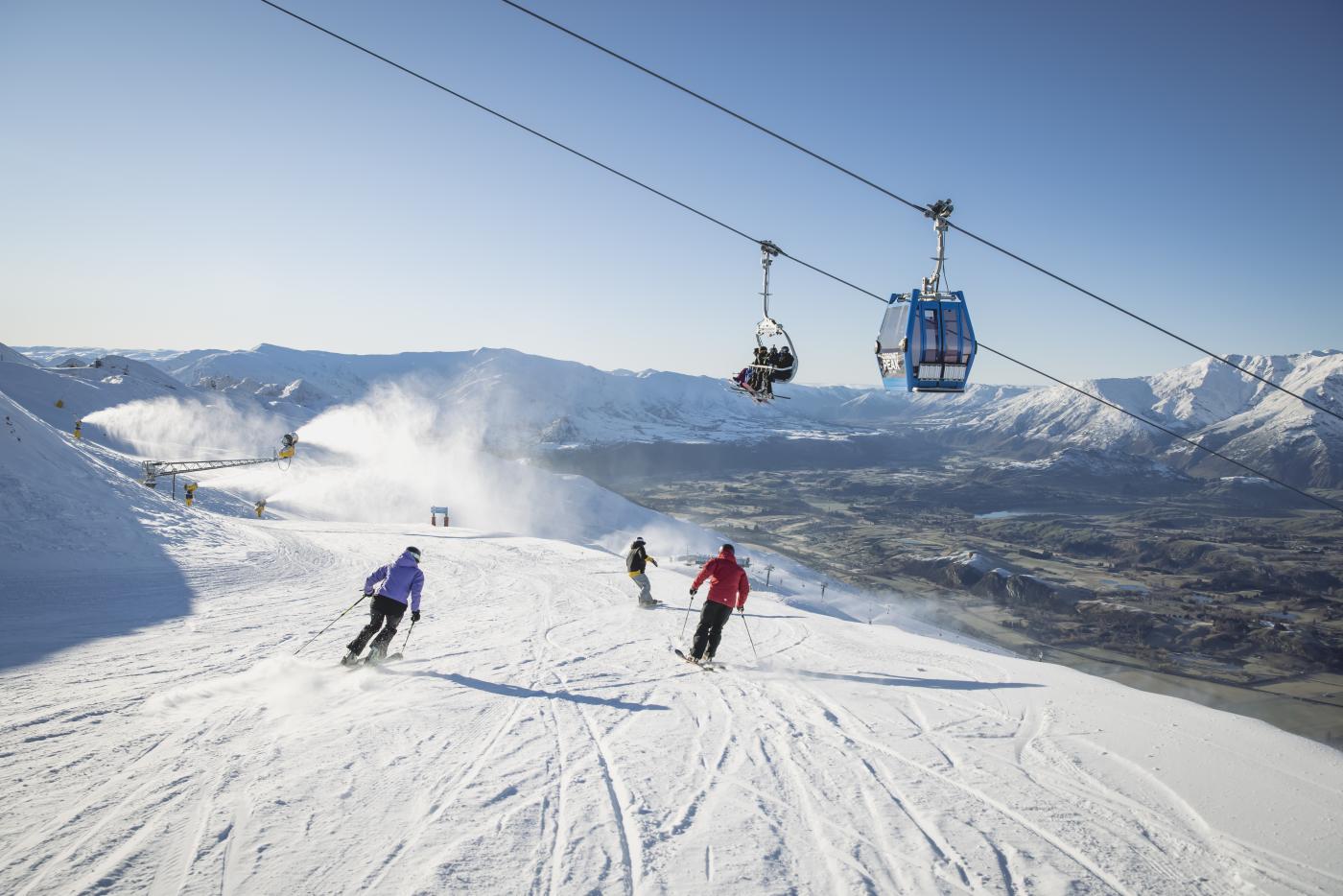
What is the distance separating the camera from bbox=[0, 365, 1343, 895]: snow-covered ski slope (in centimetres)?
440

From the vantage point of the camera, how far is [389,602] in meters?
9.12

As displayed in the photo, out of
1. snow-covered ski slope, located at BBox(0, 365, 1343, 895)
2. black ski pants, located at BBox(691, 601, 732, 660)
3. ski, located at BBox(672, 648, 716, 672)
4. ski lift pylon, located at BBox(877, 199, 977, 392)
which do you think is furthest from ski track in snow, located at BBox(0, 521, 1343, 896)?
ski lift pylon, located at BBox(877, 199, 977, 392)

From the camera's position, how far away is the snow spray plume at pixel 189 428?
200 feet

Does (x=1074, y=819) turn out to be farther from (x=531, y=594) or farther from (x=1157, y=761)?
(x=531, y=594)


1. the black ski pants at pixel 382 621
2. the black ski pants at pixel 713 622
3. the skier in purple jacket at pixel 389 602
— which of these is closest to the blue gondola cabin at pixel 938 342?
the black ski pants at pixel 713 622

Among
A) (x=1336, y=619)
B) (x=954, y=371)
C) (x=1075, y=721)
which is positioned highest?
(x=954, y=371)

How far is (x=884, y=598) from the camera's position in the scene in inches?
3100

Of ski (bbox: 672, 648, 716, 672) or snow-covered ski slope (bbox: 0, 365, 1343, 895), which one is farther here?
ski (bbox: 672, 648, 716, 672)

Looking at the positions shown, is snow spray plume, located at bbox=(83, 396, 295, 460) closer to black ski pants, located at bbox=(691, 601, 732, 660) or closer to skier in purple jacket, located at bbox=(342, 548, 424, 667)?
skier in purple jacket, located at bbox=(342, 548, 424, 667)

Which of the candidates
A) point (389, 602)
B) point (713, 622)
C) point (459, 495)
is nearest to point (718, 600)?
point (713, 622)

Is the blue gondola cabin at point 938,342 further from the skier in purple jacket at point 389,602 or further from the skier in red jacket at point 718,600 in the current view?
the skier in purple jacket at point 389,602

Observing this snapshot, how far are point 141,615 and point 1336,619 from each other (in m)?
127

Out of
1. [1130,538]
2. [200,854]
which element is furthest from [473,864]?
[1130,538]

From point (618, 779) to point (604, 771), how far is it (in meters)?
0.20
